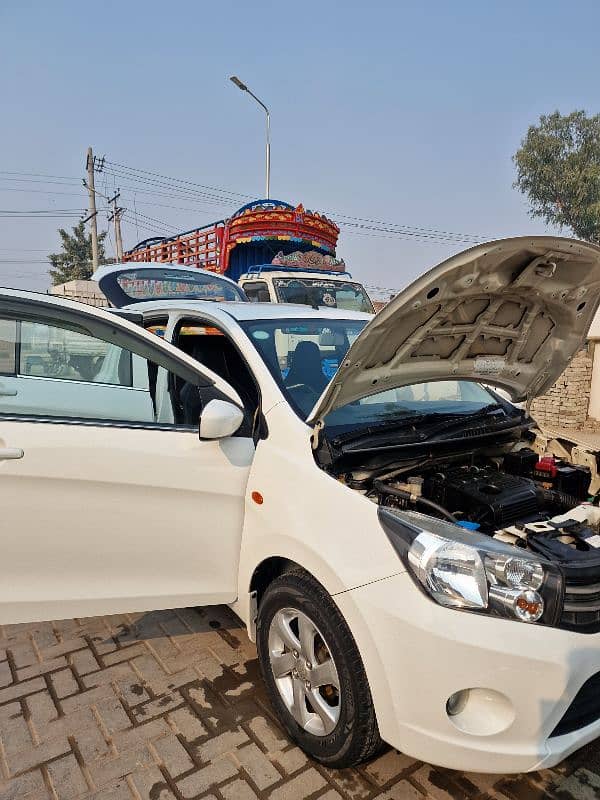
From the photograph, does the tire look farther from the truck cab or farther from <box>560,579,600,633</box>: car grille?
the truck cab

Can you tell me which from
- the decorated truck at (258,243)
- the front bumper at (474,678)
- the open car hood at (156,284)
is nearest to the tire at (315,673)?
the front bumper at (474,678)

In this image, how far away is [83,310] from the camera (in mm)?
2396

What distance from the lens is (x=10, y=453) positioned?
7.22 feet

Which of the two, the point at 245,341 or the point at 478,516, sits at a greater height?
the point at 245,341

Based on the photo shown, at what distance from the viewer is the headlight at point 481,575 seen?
160 cm

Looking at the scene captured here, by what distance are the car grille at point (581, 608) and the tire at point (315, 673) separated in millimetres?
693

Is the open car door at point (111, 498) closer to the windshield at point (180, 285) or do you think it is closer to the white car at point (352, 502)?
the white car at point (352, 502)

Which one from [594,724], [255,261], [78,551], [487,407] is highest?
[255,261]

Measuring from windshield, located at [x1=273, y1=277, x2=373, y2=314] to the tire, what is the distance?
24.1 feet

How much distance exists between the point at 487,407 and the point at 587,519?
0.89m

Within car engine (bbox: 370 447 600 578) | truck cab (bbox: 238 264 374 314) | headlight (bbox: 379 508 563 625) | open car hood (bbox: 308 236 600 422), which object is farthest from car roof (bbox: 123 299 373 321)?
truck cab (bbox: 238 264 374 314)

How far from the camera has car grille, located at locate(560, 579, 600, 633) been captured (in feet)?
5.32

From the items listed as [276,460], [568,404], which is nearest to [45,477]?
[276,460]

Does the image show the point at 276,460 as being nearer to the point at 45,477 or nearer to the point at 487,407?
the point at 45,477
